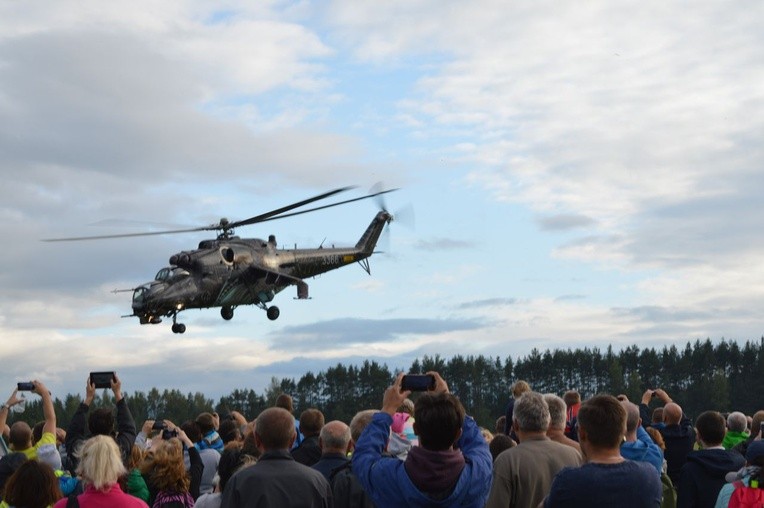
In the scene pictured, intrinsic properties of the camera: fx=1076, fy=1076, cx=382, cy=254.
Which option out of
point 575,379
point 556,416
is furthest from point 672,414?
point 575,379

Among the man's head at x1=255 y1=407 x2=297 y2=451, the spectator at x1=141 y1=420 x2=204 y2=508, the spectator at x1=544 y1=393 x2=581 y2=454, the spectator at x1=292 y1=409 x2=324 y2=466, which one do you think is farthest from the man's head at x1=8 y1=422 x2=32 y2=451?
the spectator at x1=544 y1=393 x2=581 y2=454

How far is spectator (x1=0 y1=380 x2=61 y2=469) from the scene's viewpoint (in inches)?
390

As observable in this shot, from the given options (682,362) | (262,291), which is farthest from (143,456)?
(682,362)

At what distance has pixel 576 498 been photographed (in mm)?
6531

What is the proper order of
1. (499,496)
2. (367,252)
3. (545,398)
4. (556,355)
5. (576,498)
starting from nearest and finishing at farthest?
(576,498) < (499,496) < (545,398) < (367,252) < (556,355)

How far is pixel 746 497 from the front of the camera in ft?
27.9

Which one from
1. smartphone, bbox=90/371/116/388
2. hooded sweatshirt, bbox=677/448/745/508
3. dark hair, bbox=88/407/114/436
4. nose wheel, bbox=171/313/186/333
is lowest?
hooded sweatshirt, bbox=677/448/745/508

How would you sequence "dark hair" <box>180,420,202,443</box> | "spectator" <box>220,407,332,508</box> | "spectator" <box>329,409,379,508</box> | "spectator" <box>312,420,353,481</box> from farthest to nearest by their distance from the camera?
"dark hair" <box>180,420,202,443</box> < "spectator" <box>312,420,353,481</box> < "spectator" <box>329,409,379,508</box> < "spectator" <box>220,407,332,508</box>

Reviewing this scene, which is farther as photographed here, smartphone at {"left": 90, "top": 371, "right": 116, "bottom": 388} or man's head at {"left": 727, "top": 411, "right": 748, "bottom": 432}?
man's head at {"left": 727, "top": 411, "right": 748, "bottom": 432}

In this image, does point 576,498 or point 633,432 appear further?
point 633,432

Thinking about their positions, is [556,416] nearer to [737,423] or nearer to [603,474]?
[603,474]

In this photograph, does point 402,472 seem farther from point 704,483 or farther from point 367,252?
point 367,252

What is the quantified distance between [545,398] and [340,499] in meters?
1.98

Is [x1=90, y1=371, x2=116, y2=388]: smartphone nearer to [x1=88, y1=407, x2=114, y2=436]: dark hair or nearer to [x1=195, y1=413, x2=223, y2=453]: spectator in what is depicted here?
[x1=88, y1=407, x2=114, y2=436]: dark hair
